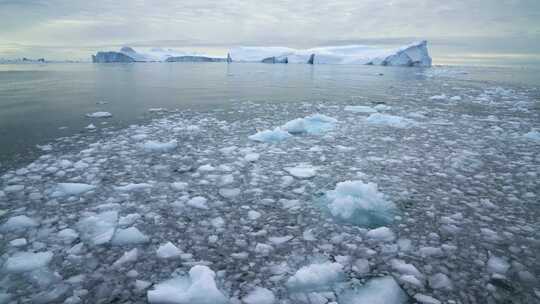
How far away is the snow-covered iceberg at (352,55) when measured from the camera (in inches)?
1863

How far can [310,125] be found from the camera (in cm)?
577

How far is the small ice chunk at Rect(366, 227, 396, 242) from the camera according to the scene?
231 cm

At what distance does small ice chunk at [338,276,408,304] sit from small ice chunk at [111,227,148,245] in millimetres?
1429

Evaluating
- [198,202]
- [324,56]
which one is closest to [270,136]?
[198,202]

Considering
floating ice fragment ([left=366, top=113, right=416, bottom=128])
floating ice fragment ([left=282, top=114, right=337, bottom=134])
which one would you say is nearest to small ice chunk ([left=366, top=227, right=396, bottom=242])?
floating ice fragment ([left=282, top=114, right=337, bottom=134])

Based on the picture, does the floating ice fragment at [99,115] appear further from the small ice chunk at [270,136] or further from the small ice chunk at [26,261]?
the small ice chunk at [26,261]

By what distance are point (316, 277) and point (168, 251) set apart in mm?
998

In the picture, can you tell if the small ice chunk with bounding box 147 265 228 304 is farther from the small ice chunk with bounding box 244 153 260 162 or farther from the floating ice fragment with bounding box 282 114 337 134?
the floating ice fragment with bounding box 282 114 337 134

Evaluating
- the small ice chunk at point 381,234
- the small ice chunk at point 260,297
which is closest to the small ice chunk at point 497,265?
the small ice chunk at point 381,234

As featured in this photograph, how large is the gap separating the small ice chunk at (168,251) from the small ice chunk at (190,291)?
0.79 ft

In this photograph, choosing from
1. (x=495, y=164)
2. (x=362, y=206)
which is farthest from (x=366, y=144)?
(x=362, y=206)

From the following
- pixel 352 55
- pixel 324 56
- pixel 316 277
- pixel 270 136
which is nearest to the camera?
pixel 316 277

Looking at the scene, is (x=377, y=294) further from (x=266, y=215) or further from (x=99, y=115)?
(x=99, y=115)

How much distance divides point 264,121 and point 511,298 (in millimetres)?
5095
